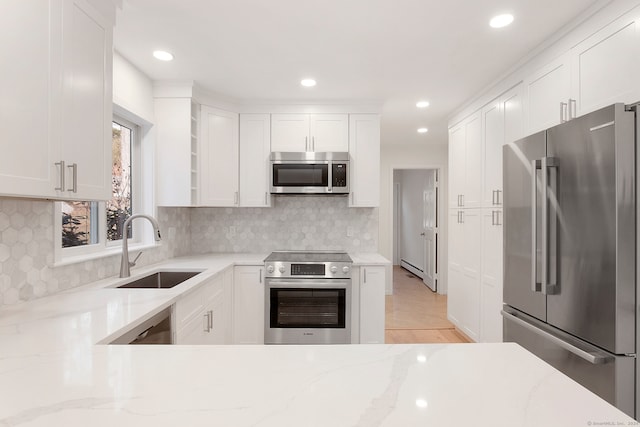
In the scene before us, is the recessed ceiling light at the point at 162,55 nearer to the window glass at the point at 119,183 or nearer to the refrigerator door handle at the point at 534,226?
the window glass at the point at 119,183

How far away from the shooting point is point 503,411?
664mm

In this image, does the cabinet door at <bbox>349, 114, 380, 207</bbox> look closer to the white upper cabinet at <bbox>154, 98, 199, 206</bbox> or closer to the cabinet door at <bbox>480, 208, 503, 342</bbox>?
the cabinet door at <bbox>480, 208, 503, 342</bbox>

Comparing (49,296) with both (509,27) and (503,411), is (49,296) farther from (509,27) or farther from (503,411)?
(509,27)

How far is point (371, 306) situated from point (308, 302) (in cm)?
58

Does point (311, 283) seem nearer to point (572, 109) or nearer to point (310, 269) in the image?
point (310, 269)

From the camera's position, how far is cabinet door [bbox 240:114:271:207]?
11.3ft

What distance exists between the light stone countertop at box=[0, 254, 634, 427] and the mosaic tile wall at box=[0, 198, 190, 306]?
61 cm

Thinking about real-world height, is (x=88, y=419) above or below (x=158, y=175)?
below

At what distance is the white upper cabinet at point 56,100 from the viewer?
45.6 inches

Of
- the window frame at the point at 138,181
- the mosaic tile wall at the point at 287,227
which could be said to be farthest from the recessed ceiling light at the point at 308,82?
the window frame at the point at 138,181

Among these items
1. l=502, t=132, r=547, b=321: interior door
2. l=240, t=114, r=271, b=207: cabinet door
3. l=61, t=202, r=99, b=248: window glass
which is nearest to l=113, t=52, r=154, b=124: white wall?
l=61, t=202, r=99, b=248: window glass

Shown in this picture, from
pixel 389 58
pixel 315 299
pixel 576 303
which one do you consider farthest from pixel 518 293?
pixel 389 58

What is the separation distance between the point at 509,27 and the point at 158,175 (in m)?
2.86

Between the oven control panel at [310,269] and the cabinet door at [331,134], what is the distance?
3.87 ft
